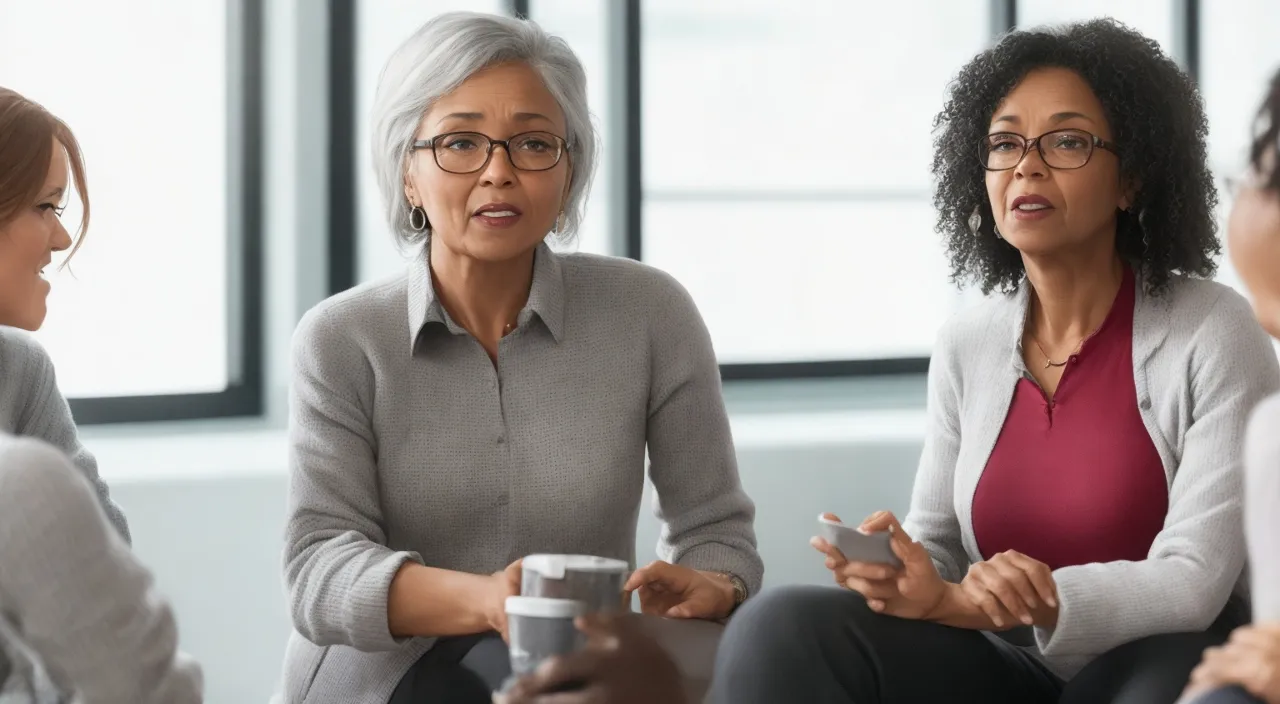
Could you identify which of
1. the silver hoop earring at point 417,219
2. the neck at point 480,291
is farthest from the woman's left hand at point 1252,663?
the silver hoop earring at point 417,219

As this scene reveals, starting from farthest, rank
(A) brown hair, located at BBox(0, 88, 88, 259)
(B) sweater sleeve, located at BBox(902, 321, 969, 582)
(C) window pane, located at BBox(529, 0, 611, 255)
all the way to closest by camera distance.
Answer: (C) window pane, located at BBox(529, 0, 611, 255), (B) sweater sleeve, located at BBox(902, 321, 969, 582), (A) brown hair, located at BBox(0, 88, 88, 259)

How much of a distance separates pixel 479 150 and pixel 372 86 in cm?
112

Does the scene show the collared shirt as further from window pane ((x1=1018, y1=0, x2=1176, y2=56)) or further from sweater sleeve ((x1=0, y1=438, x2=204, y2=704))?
window pane ((x1=1018, y1=0, x2=1176, y2=56))

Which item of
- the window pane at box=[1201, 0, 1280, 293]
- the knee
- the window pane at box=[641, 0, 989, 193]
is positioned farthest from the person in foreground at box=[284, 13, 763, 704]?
the window pane at box=[1201, 0, 1280, 293]

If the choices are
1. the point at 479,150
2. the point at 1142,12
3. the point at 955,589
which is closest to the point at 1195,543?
the point at 955,589

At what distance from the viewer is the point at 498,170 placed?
1.69 meters

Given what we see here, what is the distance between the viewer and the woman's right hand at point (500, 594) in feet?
4.76

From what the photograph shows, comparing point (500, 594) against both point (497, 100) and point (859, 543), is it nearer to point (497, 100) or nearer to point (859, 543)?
point (859, 543)

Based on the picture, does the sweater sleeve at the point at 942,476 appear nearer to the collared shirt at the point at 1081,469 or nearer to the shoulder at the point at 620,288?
the collared shirt at the point at 1081,469

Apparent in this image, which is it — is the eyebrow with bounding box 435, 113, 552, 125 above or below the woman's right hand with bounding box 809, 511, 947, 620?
above

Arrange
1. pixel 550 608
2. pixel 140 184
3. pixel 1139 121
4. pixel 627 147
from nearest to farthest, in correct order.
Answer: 1. pixel 550 608
2. pixel 1139 121
3. pixel 140 184
4. pixel 627 147

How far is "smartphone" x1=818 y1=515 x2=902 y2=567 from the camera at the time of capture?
57.3 inches

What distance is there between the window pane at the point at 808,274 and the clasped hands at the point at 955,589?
160cm

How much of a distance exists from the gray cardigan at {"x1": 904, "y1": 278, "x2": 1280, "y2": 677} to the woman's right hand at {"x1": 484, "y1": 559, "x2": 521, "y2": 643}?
23.5 inches
